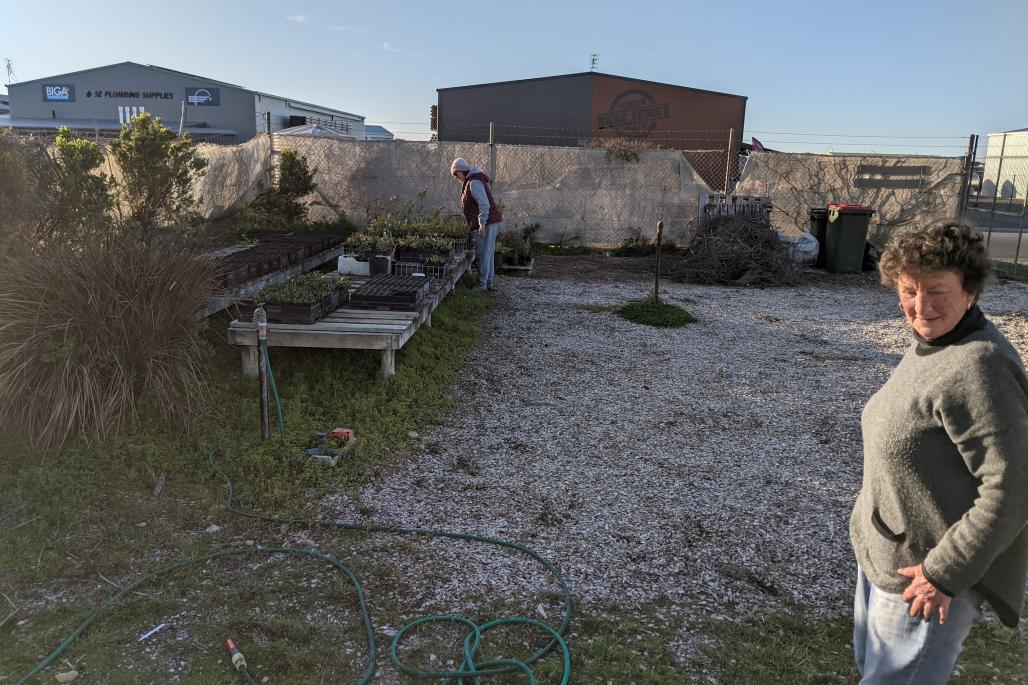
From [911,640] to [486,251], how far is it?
828cm

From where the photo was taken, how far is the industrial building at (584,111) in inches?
974

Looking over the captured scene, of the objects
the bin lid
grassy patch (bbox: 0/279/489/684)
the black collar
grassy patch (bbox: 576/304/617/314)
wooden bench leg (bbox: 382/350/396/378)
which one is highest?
the bin lid

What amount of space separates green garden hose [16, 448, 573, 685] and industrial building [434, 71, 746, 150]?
2164 centimetres

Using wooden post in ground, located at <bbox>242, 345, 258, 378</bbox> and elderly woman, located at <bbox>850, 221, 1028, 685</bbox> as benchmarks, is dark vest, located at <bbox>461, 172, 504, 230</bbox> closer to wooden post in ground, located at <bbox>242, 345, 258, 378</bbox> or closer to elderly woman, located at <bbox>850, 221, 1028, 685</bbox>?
wooden post in ground, located at <bbox>242, 345, 258, 378</bbox>

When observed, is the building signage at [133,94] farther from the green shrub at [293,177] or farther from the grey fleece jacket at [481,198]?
the grey fleece jacket at [481,198]

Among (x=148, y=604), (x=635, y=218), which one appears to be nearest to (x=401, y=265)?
(x=148, y=604)

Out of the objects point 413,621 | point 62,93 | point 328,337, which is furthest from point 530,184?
point 62,93

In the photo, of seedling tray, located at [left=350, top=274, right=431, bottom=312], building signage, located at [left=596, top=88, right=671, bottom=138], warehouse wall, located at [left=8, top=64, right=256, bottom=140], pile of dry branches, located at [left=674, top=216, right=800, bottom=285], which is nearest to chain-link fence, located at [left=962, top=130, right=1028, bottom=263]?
pile of dry branches, located at [left=674, top=216, right=800, bottom=285]

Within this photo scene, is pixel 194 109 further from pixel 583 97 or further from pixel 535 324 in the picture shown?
pixel 535 324

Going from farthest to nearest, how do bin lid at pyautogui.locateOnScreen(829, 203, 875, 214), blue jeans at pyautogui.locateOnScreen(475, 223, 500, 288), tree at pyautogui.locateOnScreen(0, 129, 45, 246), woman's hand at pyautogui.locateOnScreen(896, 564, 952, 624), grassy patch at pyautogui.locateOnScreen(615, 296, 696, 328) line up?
1. bin lid at pyautogui.locateOnScreen(829, 203, 875, 214)
2. blue jeans at pyautogui.locateOnScreen(475, 223, 500, 288)
3. grassy patch at pyautogui.locateOnScreen(615, 296, 696, 328)
4. tree at pyautogui.locateOnScreen(0, 129, 45, 246)
5. woman's hand at pyautogui.locateOnScreen(896, 564, 952, 624)

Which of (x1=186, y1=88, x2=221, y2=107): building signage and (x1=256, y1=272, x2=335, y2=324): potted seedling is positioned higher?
(x1=186, y1=88, x2=221, y2=107): building signage

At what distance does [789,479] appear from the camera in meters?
4.31

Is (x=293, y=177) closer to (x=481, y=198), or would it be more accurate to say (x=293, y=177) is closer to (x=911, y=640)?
(x=481, y=198)

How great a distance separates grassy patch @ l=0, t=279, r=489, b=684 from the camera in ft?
8.70
